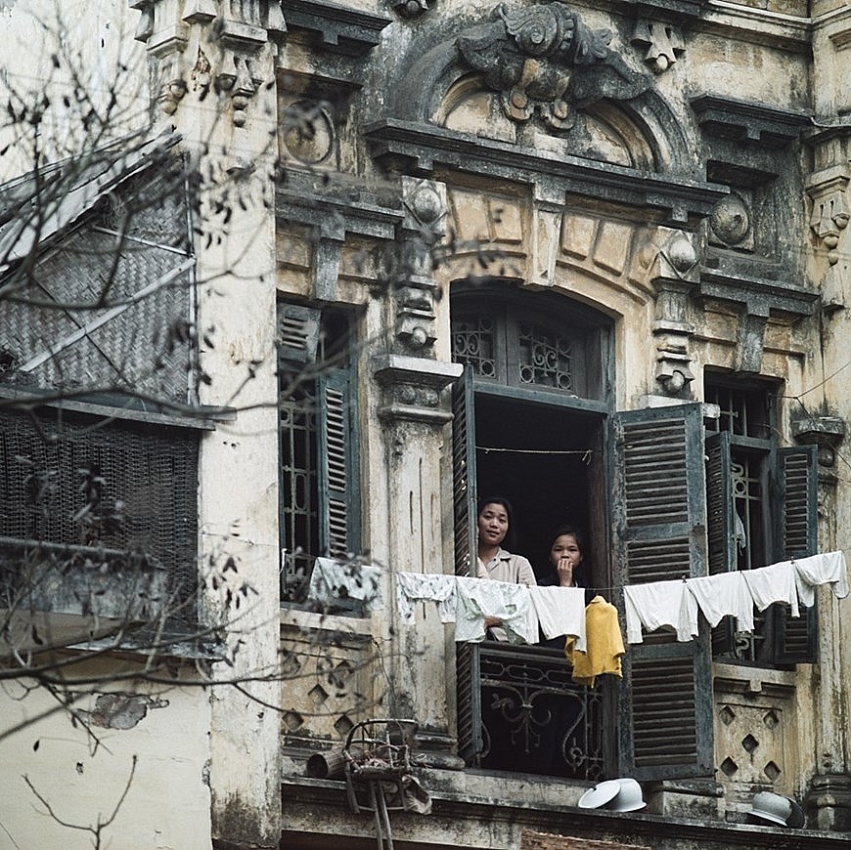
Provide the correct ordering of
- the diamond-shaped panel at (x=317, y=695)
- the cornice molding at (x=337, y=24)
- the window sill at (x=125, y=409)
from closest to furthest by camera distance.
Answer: the window sill at (x=125, y=409) < the diamond-shaped panel at (x=317, y=695) < the cornice molding at (x=337, y=24)

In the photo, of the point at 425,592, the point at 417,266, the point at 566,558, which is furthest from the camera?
the point at 566,558

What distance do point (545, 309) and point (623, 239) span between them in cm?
73

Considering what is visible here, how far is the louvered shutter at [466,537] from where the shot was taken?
63.5 ft

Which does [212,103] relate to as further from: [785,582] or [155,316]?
[785,582]

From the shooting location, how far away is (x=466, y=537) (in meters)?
19.5

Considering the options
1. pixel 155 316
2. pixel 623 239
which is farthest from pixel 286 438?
pixel 623 239

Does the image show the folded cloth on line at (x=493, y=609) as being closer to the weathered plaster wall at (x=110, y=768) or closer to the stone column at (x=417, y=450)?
the stone column at (x=417, y=450)

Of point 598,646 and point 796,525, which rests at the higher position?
point 796,525

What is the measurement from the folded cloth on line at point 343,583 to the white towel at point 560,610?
1.02 m

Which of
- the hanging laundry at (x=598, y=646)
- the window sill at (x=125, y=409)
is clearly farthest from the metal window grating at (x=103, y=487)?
the hanging laundry at (x=598, y=646)

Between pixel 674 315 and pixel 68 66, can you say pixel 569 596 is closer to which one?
pixel 674 315

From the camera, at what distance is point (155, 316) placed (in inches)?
717

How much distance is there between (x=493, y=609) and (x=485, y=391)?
1620 mm

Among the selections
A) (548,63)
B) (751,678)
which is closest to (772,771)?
(751,678)
